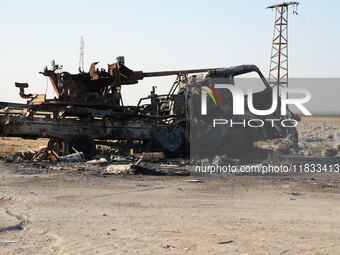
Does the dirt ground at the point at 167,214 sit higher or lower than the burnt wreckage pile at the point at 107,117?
lower

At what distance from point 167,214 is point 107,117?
322 inches

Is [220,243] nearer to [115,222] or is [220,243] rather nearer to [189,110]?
[115,222]

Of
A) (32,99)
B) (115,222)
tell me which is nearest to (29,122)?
(32,99)

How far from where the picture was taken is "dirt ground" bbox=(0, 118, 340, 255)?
6285mm

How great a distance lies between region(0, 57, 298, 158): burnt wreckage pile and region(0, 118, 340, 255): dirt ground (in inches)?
135

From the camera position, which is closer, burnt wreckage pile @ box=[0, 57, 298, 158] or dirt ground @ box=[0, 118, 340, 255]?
dirt ground @ box=[0, 118, 340, 255]

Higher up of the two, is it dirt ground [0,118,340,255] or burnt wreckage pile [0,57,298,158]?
burnt wreckage pile [0,57,298,158]

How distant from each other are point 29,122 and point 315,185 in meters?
7.62

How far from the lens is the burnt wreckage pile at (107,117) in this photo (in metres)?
15.5

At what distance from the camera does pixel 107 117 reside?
15.9 meters

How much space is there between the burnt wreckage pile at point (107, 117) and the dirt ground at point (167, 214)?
3.44 m

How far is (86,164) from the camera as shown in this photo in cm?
1385

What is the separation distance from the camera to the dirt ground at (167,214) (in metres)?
6.29

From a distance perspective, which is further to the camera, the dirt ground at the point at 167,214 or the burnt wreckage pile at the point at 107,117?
the burnt wreckage pile at the point at 107,117
